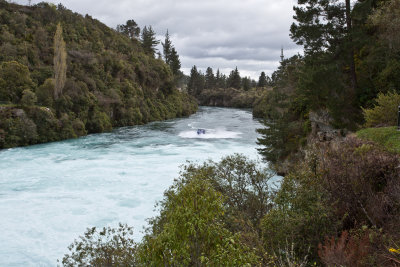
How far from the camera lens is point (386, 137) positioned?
12625 mm

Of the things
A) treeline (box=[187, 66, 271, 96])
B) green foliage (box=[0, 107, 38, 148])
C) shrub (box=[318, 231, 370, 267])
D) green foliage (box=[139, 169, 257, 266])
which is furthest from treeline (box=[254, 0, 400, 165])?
treeline (box=[187, 66, 271, 96])

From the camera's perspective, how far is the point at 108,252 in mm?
8414

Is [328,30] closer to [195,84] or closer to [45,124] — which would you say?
[45,124]

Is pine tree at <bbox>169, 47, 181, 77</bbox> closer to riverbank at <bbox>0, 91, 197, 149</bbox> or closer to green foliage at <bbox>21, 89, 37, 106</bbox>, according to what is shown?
riverbank at <bbox>0, 91, 197, 149</bbox>

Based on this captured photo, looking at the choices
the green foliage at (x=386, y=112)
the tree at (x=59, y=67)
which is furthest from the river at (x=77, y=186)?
the green foliage at (x=386, y=112)

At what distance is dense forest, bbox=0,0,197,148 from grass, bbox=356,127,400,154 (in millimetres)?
35157

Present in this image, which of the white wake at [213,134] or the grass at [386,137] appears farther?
the white wake at [213,134]

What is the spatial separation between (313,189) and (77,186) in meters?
18.5

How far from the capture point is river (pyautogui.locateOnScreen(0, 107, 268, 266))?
14680mm

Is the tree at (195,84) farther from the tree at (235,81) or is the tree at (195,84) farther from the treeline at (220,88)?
the tree at (235,81)

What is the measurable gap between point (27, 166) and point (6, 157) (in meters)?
4.42

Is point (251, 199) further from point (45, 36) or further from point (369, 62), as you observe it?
point (45, 36)

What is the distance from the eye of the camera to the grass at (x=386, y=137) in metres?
11.3

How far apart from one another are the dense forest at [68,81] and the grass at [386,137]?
35.2 m
